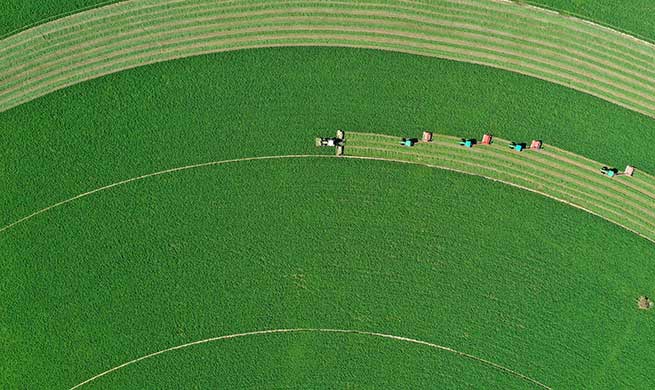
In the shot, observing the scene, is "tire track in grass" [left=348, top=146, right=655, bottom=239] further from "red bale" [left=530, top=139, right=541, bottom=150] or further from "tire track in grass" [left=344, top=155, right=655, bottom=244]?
"red bale" [left=530, top=139, right=541, bottom=150]

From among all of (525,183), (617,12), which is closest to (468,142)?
(525,183)

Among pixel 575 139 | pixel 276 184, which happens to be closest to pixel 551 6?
pixel 575 139

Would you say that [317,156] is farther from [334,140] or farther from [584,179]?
[584,179]

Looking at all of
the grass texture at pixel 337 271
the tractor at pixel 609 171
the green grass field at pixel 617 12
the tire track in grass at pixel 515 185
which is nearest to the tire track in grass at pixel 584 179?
the tractor at pixel 609 171

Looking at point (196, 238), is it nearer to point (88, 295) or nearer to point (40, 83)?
point (88, 295)

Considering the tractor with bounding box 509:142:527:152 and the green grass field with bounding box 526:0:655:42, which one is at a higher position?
the green grass field with bounding box 526:0:655:42

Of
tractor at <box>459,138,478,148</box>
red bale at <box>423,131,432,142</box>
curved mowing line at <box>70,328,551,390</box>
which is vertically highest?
red bale at <box>423,131,432,142</box>

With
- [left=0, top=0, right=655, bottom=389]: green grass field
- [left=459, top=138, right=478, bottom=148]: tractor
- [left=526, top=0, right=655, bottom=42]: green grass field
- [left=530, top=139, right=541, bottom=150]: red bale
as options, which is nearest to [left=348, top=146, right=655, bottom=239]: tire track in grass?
[left=0, top=0, right=655, bottom=389]: green grass field
